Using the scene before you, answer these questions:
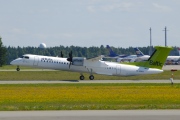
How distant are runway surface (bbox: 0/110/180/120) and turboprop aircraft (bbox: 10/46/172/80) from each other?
116 feet

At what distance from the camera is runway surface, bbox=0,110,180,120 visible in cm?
1975

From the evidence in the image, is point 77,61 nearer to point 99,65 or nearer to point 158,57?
point 99,65

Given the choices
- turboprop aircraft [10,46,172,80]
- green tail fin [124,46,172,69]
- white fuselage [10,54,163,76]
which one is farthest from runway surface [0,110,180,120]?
white fuselage [10,54,163,76]

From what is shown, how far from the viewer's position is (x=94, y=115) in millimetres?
20812

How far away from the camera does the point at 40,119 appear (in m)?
19.4

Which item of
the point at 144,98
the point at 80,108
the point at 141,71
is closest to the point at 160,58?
the point at 141,71

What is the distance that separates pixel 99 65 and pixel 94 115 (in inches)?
1542

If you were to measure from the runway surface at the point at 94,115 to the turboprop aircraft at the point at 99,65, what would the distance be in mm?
35281

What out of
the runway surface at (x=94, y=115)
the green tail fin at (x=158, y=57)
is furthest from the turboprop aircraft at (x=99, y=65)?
the runway surface at (x=94, y=115)

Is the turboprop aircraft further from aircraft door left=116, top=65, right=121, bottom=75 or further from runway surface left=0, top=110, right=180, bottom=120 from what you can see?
runway surface left=0, top=110, right=180, bottom=120

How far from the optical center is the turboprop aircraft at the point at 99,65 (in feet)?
188

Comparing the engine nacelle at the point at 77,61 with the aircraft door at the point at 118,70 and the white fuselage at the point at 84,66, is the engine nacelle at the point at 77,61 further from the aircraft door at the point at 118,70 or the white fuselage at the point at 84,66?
the aircraft door at the point at 118,70

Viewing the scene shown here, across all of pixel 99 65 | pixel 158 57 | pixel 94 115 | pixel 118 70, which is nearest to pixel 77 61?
pixel 99 65

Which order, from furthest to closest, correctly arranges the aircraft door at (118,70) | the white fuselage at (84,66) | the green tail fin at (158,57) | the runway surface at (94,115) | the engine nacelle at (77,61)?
the engine nacelle at (77,61) → the aircraft door at (118,70) → the white fuselage at (84,66) → the green tail fin at (158,57) → the runway surface at (94,115)
